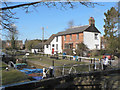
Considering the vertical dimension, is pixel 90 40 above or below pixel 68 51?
above

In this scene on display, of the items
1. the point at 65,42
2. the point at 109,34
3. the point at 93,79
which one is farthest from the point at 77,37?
the point at 93,79

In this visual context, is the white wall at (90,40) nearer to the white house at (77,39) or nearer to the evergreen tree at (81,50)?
the white house at (77,39)

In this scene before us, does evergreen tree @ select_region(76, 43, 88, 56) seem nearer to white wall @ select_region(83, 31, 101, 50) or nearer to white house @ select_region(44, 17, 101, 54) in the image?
white house @ select_region(44, 17, 101, 54)

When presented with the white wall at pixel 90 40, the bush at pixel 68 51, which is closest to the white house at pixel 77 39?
the white wall at pixel 90 40

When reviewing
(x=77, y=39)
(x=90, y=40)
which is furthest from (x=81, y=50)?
(x=90, y=40)

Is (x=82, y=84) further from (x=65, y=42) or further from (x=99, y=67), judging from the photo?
(x=65, y=42)

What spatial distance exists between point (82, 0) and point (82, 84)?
5583 millimetres

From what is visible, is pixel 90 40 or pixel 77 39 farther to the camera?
pixel 77 39

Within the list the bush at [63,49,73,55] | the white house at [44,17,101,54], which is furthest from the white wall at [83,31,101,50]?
the bush at [63,49,73,55]

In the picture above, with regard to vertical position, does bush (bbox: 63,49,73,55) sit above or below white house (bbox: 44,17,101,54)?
below

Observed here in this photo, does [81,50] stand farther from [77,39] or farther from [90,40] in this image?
[90,40]

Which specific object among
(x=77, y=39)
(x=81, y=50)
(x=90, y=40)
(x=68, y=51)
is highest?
(x=77, y=39)

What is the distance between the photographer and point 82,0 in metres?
3.83

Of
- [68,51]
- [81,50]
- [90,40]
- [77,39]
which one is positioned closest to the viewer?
[81,50]
